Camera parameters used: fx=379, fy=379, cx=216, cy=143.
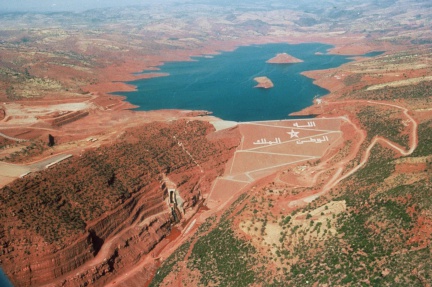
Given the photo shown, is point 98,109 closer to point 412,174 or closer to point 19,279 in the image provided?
point 19,279

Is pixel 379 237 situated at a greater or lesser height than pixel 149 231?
greater

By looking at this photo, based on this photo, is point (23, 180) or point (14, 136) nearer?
point (23, 180)

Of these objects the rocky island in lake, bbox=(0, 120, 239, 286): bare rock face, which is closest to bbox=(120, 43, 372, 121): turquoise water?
the rocky island in lake

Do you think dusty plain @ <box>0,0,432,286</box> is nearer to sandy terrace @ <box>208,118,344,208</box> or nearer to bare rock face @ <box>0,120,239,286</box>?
bare rock face @ <box>0,120,239,286</box>

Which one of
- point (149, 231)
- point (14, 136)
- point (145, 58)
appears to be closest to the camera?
point (149, 231)

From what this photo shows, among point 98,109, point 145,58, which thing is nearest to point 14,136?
point 98,109
